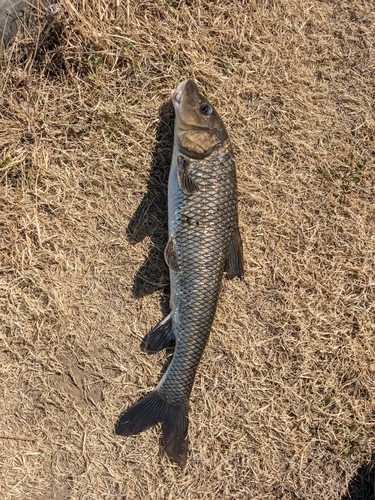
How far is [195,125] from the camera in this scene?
9.00 ft

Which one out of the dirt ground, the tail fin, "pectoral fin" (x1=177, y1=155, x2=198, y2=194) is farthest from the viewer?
the dirt ground

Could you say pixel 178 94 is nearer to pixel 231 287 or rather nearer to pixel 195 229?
pixel 195 229

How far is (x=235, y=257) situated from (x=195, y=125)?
0.93 metres

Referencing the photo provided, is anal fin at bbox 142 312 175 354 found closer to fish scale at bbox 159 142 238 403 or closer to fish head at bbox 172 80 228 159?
fish scale at bbox 159 142 238 403

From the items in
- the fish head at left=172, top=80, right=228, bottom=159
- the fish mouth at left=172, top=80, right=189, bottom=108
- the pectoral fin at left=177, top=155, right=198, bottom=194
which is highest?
the fish mouth at left=172, top=80, right=189, bottom=108

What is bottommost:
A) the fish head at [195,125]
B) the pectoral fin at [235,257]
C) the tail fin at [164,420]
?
the tail fin at [164,420]

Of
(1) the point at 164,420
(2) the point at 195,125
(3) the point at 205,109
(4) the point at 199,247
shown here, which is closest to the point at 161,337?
(1) the point at 164,420

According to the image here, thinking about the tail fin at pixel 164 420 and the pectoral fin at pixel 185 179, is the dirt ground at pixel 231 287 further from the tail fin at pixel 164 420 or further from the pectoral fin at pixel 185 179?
the pectoral fin at pixel 185 179

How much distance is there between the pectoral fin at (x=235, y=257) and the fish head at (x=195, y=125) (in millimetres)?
593

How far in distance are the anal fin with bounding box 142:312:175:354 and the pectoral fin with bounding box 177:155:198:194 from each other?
91 cm

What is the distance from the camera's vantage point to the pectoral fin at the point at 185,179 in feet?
8.79

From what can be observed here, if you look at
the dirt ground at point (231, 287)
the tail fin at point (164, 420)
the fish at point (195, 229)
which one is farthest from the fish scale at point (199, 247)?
the dirt ground at point (231, 287)

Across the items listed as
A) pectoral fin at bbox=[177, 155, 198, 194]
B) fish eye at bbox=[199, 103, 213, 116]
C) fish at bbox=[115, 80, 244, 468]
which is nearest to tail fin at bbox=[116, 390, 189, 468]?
fish at bbox=[115, 80, 244, 468]

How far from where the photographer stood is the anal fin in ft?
9.75
